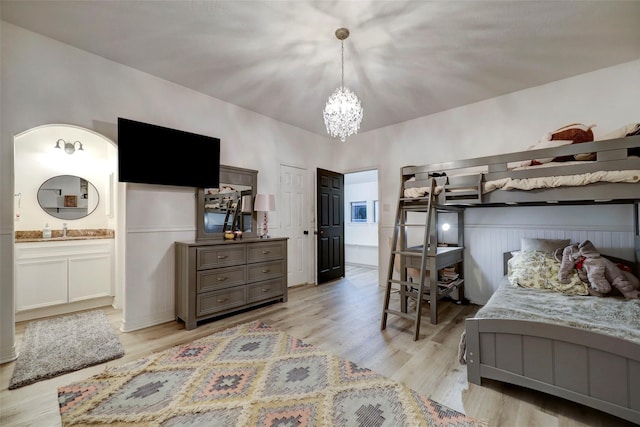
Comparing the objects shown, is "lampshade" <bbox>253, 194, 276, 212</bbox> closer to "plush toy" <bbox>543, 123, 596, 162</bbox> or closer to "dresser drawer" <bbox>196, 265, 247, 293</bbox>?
"dresser drawer" <bbox>196, 265, 247, 293</bbox>

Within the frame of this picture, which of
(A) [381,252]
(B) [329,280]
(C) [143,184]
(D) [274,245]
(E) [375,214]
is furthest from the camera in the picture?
(E) [375,214]

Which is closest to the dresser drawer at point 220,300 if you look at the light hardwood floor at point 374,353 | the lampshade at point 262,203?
the light hardwood floor at point 374,353

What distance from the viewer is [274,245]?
147 inches

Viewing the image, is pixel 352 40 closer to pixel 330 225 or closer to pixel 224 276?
pixel 224 276

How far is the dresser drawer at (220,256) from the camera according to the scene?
9.91ft

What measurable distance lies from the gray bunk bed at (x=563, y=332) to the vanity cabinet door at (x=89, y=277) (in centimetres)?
432

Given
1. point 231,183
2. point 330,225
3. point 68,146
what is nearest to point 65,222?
point 68,146

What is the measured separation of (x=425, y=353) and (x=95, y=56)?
4.25 meters

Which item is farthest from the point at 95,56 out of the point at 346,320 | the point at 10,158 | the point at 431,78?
the point at 346,320

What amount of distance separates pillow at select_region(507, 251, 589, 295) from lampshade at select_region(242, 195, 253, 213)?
3.30 m

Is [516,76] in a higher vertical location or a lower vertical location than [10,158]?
higher

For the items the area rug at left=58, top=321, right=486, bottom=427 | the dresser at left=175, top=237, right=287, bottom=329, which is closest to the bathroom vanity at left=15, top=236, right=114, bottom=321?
the dresser at left=175, top=237, right=287, bottom=329

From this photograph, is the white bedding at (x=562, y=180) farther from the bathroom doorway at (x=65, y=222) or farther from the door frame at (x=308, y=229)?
the bathroom doorway at (x=65, y=222)

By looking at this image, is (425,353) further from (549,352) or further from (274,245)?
(274,245)
